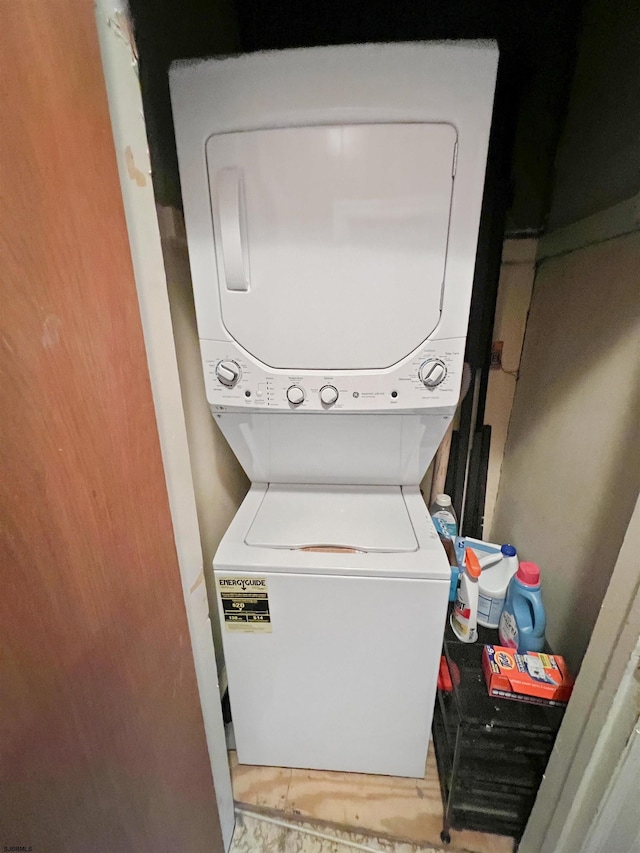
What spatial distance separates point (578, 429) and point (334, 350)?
0.66 meters

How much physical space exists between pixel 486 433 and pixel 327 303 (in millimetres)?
850

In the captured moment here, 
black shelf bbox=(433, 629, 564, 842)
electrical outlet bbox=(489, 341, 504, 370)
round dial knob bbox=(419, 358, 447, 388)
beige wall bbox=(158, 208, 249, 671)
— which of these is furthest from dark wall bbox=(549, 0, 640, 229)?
black shelf bbox=(433, 629, 564, 842)

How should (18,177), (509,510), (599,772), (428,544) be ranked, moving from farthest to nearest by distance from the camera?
1. (509,510)
2. (428,544)
3. (599,772)
4. (18,177)

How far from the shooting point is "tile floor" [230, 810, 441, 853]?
3.53ft

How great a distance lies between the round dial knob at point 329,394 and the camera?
0.96 m

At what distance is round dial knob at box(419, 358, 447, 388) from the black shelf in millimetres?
763

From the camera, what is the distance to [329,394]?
3.16ft

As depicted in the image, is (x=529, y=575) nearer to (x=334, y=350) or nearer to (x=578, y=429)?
(x=578, y=429)

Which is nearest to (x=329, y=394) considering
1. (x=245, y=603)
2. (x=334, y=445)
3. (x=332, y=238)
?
(x=334, y=445)

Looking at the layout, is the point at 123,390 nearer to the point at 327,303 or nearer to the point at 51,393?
the point at 51,393

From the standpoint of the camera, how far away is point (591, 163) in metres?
1.04

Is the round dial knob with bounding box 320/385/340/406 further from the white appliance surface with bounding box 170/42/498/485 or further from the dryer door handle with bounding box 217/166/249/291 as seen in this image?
the dryer door handle with bounding box 217/166/249/291

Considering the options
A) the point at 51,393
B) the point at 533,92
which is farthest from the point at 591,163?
the point at 51,393

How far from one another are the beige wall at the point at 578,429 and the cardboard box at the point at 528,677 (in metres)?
0.07
